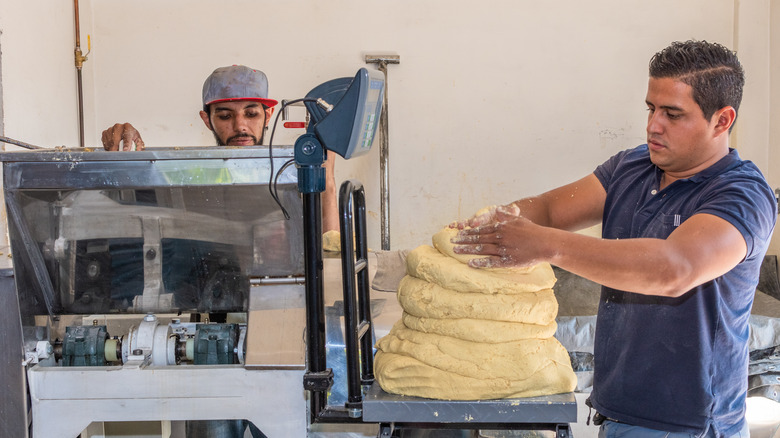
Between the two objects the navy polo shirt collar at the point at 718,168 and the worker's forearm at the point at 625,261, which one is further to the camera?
the navy polo shirt collar at the point at 718,168

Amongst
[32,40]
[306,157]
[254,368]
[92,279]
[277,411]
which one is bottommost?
[277,411]

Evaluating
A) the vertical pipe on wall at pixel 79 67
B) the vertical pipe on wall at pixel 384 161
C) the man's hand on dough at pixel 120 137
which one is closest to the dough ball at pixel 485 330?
the man's hand on dough at pixel 120 137

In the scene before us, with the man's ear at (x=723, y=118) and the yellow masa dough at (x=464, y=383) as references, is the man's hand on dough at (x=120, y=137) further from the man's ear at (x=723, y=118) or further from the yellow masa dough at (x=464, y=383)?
the man's ear at (x=723, y=118)

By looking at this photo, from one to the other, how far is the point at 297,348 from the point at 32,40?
8.14ft

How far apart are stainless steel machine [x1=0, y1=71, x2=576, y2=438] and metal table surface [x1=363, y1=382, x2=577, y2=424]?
14 centimetres

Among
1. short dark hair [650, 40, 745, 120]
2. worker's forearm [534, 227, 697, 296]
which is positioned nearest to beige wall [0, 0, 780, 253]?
short dark hair [650, 40, 745, 120]

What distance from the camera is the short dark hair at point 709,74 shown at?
138 centimetres

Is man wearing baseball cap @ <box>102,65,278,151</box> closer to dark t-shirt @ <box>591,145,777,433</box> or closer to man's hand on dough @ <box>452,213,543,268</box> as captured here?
man's hand on dough @ <box>452,213,543,268</box>

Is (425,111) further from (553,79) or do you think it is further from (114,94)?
(114,94)

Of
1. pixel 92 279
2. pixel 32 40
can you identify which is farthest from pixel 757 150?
pixel 32 40

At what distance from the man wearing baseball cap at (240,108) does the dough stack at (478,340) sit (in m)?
1.01

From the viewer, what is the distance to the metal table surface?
4.32 feet

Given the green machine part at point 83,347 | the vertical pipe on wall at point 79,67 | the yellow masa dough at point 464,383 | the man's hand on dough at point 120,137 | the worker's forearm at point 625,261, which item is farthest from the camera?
the vertical pipe on wall at point 79,67

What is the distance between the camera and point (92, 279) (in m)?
1.72
